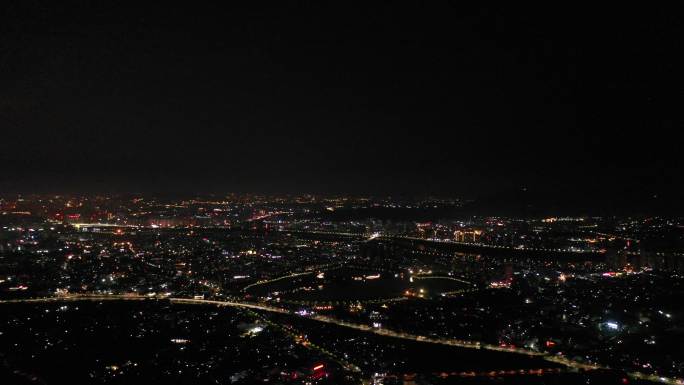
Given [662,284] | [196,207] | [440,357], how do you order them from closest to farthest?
[440,357] < [662,284] < [196,207]

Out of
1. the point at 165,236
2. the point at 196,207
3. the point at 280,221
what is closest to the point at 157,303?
the point at 165,236

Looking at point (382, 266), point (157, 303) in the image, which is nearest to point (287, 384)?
point (157, 303)

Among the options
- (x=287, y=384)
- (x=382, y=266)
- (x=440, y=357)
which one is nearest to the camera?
(x=287, y=384)

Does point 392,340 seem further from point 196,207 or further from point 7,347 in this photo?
point 196,207

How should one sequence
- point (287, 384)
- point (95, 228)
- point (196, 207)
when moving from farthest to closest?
point (196, 207) → point (95, 228) → point (287, 384)

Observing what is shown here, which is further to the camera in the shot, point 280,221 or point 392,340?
point 280,221

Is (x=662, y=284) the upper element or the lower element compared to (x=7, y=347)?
upper

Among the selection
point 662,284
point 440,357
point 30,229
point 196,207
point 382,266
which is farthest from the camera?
point 196,207

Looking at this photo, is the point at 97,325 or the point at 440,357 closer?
the point at 440,357

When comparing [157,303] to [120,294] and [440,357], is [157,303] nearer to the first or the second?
[120,294]
